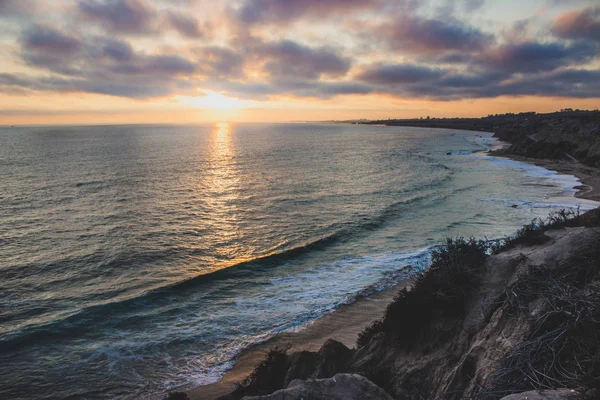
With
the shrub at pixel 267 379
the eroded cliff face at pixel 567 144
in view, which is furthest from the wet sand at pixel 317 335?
the eroded cliff face at pixel 567 144

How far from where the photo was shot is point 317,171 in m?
56.1

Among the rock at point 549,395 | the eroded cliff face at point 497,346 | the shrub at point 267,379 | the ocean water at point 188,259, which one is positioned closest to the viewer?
the rock at point 549,395

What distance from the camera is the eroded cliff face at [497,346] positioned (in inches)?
225

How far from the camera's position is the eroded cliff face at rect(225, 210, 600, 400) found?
5.73m

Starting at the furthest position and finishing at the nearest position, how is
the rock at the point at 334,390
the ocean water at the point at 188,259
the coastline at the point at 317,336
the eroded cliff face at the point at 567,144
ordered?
the eroded cliff face at the point at 567,144 < the ocean water at the point at 188,259 < the coastline at the point at 317,336 < the rock at the point at 334,390

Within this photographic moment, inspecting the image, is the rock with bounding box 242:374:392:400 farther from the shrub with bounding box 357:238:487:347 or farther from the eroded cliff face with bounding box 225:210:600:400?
the shrub with bounding box 357:238:487:347

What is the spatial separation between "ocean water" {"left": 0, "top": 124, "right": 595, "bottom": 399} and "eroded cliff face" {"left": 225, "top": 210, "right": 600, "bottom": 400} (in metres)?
5.20

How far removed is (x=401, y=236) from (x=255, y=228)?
11.0 metres

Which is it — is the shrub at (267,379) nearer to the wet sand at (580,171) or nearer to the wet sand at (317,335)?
the wet sand at (317,335)

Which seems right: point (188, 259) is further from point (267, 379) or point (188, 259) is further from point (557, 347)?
point (557, 347)

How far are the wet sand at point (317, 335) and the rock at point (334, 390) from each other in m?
4.77

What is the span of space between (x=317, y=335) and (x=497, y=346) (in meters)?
7.76

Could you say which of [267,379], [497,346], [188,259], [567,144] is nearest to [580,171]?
[567,144]

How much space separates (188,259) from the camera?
2078 centimetres
